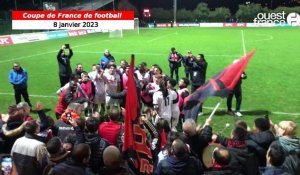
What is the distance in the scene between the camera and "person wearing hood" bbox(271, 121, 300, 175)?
6.86 metres

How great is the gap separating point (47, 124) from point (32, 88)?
42.4 feet

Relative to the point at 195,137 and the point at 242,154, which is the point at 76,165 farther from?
the point at 242,154

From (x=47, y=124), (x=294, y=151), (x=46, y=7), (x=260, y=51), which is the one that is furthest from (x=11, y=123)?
(x=46, y=7)

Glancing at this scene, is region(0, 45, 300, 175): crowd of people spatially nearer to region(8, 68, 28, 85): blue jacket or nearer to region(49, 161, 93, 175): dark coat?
region(49, 161, 93, 175): dark coat

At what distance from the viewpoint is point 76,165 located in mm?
6117

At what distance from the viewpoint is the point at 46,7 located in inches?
2094

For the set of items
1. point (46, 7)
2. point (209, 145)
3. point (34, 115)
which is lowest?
point (34, 115)

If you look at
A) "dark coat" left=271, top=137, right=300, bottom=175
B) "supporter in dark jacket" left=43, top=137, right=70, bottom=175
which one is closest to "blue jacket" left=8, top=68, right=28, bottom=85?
"supporter in dark jacket" left=43, top=137, right=70, bottom=175

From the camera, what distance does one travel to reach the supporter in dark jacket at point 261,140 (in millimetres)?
7398

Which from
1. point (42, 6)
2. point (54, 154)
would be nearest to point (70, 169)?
point (54, 154)

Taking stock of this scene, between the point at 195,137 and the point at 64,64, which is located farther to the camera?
the point at 64,64

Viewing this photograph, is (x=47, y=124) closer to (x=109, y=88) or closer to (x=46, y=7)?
(x=109, y=88)

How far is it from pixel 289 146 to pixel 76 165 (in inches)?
152

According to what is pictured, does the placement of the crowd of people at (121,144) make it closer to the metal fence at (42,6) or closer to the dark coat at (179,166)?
the dark coat at (179,166)
